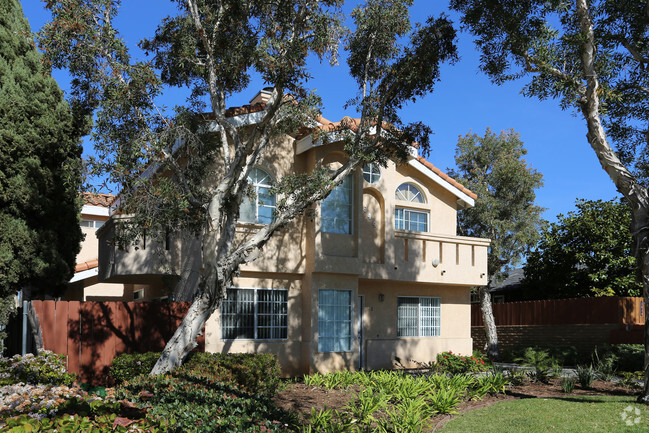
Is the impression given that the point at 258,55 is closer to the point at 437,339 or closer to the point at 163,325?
the point at 163,325

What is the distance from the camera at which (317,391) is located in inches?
516

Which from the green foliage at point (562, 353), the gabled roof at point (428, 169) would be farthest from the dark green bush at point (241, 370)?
the green foliage at point (562, 353)

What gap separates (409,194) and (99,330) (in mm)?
11369

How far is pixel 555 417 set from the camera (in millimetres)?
10625

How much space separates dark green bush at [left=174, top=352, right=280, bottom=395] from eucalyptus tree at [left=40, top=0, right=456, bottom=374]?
615 mm

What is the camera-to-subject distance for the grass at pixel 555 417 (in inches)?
387

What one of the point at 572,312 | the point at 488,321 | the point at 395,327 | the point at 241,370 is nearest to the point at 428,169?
the point at 395,327

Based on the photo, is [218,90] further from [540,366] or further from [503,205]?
[503,205]

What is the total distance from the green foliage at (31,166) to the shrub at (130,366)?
12.6ft

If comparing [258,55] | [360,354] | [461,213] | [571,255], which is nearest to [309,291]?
[360,354]

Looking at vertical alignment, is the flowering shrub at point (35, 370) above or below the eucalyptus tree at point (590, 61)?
below

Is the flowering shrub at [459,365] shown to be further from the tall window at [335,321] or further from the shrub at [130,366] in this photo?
the shrub at [130,366]

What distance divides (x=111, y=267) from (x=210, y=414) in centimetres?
975

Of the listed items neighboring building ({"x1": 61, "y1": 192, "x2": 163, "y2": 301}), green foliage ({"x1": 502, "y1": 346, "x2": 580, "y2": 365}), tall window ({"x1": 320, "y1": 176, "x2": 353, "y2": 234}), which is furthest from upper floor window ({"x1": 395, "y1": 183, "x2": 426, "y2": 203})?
neighboring building ({"x1": 61, "y1": 192, "x2": 163, "y2": 301})
